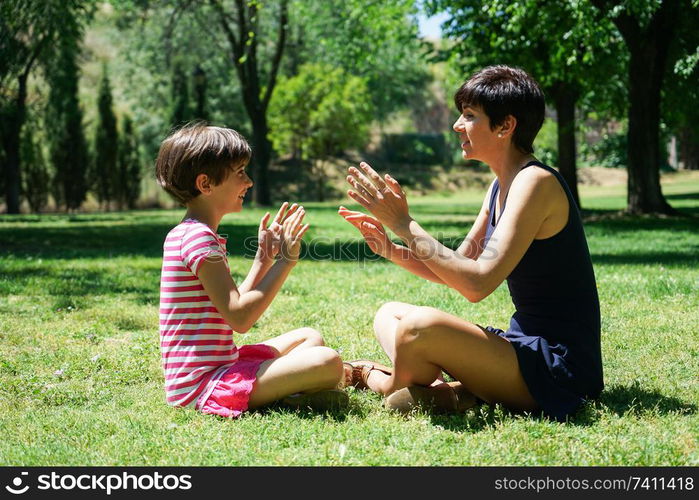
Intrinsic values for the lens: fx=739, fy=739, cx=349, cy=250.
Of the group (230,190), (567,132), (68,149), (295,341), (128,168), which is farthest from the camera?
(128,168)

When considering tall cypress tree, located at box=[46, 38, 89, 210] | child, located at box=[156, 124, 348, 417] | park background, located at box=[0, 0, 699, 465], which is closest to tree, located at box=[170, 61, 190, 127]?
park background, located at box=[0, 0, 699, 465]

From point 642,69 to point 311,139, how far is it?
24051mm

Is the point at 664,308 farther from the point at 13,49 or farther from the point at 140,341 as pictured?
the point at 13,49

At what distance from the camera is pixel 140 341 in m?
5.62

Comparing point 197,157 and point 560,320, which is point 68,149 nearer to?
point 197,157

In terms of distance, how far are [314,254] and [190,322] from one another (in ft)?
27.0

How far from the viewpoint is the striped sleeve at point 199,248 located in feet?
11.9

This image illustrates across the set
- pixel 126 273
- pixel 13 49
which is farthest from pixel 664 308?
pixel 13 49

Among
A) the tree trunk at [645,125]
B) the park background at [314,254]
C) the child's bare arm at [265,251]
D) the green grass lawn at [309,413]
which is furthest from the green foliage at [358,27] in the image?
the child's bare arm at [265,251]

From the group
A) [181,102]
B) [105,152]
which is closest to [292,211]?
[105,152]

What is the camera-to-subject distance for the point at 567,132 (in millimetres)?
21594

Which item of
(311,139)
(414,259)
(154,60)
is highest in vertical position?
(154,60)

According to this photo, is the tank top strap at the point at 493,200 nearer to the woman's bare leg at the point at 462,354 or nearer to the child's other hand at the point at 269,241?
the woman's bare leg at the point at 462,354

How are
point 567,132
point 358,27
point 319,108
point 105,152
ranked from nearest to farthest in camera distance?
point 567,132 → point 358,27 → point 105,152 → point 319,108
